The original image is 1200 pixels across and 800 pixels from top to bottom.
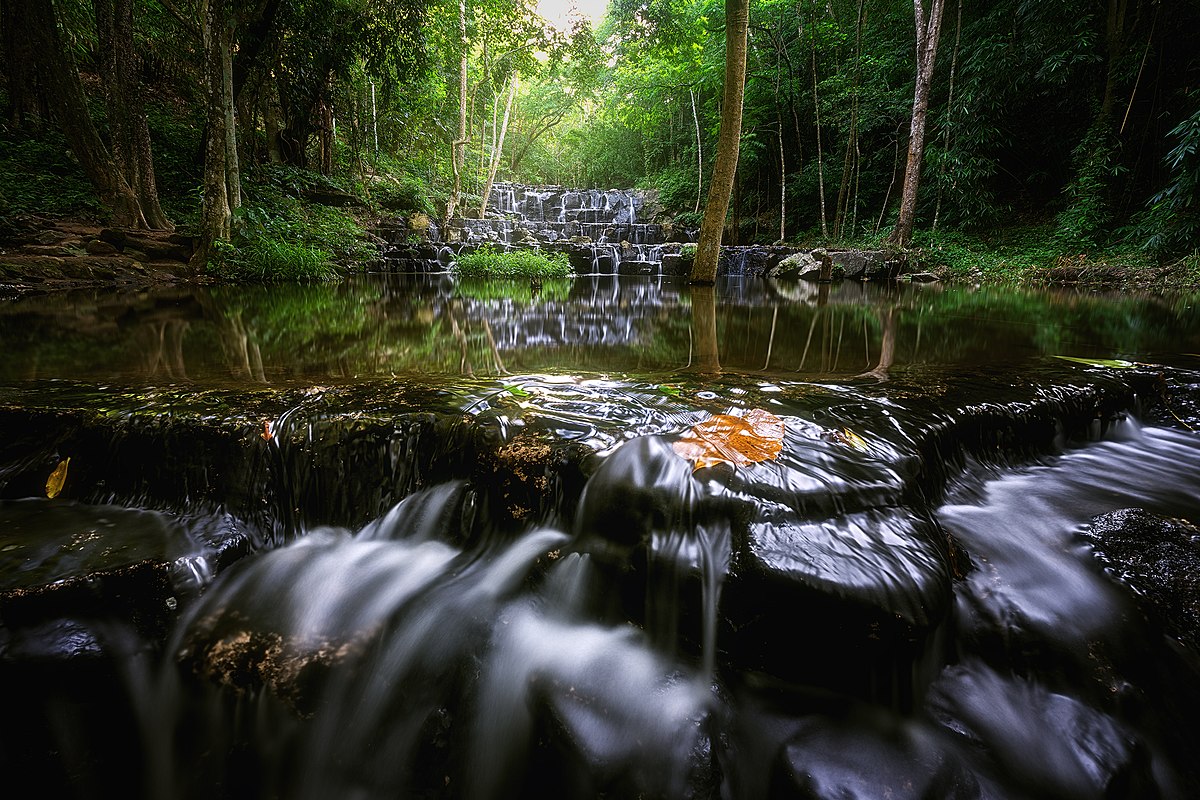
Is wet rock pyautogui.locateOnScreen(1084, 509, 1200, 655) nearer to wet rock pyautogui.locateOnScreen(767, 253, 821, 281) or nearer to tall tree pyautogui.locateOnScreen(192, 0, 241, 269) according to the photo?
tall tree pyautogui.locateOnScreen(192, 0, 241, 269)

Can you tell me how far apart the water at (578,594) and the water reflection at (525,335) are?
40 centimetres

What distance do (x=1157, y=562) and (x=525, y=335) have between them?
3.31 metres

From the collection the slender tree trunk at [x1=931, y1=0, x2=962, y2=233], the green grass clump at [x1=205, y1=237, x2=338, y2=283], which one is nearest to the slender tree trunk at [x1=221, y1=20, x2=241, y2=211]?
the green grass clump at [x1=205, y1=237, x2=338, y2=283]

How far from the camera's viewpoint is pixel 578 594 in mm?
1454

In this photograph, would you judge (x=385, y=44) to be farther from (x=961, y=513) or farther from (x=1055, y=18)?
(x=1055, y=18)

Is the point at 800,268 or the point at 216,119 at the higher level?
the point at 216,119

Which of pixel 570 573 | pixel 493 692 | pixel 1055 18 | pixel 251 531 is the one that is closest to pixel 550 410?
pixel 570 573

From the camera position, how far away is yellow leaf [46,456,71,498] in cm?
174

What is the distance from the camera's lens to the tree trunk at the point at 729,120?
6020 millimetres

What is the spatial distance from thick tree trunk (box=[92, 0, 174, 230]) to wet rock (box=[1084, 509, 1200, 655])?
12.5m

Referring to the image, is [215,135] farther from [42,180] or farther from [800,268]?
[800,268]

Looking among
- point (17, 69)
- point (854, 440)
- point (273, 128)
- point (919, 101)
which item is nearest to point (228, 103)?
point (17, 69)

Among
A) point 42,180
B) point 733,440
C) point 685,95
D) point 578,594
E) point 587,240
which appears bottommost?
point 578,594

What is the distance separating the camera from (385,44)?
1037cm
